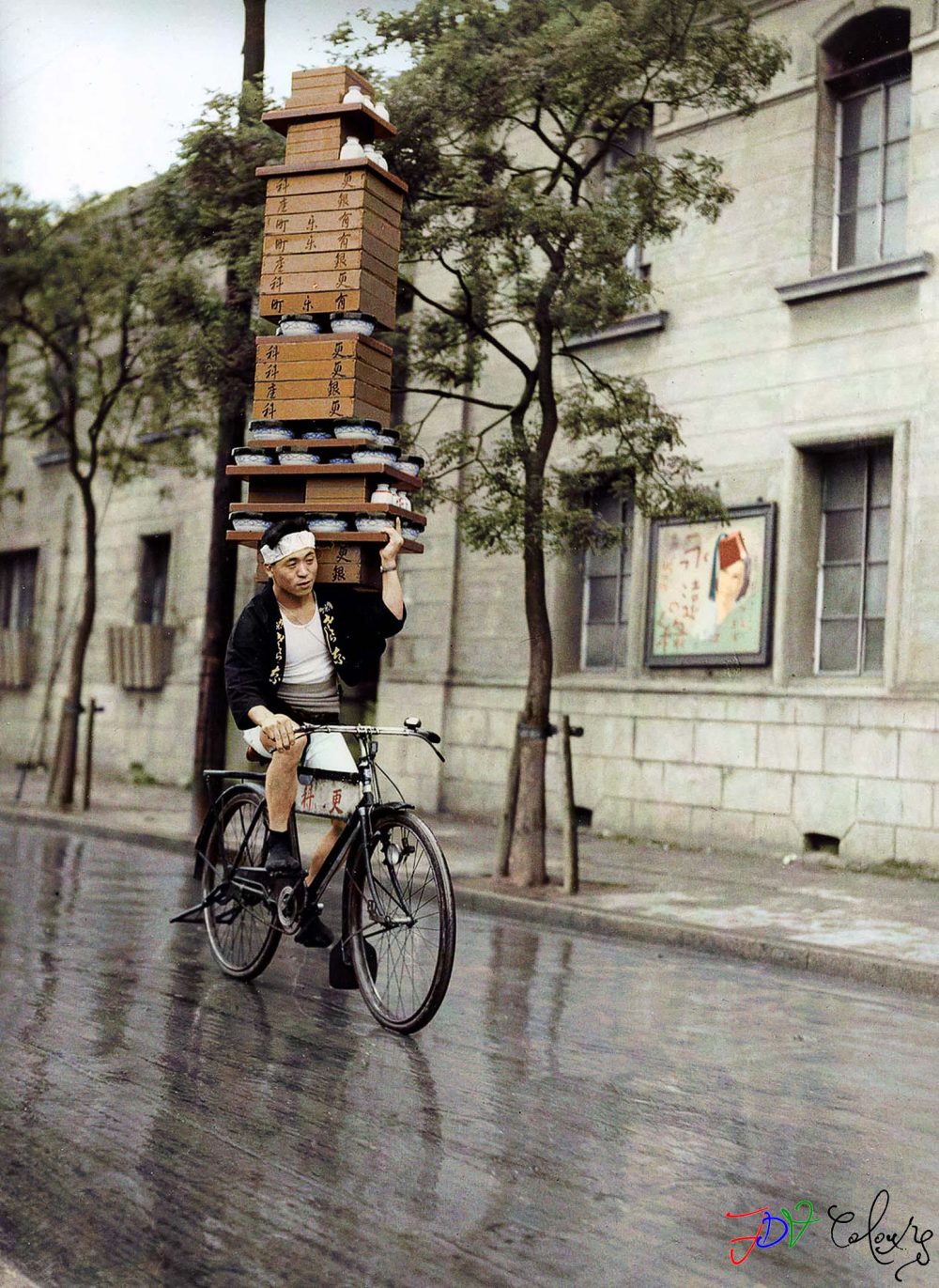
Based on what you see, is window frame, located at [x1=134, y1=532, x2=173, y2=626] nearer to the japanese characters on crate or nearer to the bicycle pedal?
the japanese characters on crate

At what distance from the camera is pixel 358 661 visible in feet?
20.4

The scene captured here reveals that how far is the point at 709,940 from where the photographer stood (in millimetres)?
8742

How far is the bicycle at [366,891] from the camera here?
549 cm

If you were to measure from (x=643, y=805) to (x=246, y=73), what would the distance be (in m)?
7.68

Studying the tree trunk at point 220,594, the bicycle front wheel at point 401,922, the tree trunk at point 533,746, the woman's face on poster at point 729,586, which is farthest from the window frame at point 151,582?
the bicycle front wheel at point 401,922

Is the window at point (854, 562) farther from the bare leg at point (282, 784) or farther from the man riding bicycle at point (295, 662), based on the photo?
the bare leg at point (282, 784)

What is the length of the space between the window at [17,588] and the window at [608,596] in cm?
1405

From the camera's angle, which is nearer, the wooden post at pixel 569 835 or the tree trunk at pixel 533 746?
the wooden post at pixel 569 835

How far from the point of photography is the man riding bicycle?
19.6ft

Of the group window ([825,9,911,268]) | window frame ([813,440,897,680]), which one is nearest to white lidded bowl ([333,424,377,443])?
window frame ([813,440,897,680])

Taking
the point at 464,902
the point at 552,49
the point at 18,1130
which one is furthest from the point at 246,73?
the point at 18,1130

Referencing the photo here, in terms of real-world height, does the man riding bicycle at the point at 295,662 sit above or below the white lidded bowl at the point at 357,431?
below

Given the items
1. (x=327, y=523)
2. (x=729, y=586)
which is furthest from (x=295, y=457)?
(x=729, y=586)

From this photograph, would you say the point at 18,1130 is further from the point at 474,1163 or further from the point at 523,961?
the point at 523,961
